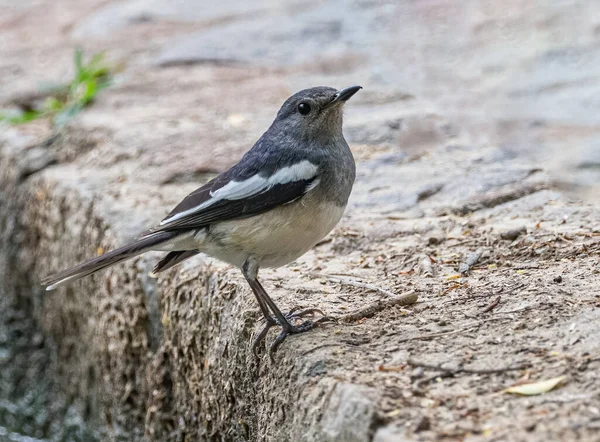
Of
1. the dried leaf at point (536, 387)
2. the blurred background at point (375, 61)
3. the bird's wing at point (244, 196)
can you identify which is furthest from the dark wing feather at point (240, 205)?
the blurred background at point (375, 61)

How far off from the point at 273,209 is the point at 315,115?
549mm

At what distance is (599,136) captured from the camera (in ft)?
19.4

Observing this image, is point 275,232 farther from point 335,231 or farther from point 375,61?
point 375,61

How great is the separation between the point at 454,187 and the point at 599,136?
137cm

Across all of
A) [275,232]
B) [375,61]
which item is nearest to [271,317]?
[275,232]

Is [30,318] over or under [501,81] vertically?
under

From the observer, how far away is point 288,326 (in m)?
3.39

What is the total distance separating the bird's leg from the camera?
3.39m

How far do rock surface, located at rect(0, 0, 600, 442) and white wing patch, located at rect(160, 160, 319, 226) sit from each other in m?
0.49

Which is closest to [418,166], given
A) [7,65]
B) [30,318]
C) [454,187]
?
[454,187]

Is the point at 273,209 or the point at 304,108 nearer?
the point at 273,209

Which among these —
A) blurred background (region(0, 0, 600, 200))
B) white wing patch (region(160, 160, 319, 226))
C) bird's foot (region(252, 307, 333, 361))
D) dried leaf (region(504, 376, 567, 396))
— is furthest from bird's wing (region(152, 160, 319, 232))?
blurred background (region(0, 0, 600, 200))

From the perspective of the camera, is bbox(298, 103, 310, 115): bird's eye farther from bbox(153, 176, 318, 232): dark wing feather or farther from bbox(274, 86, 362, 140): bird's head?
bbox(153, 176, 318, 232): dark wing feather

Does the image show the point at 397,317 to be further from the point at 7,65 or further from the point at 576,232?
the point at 7,65
